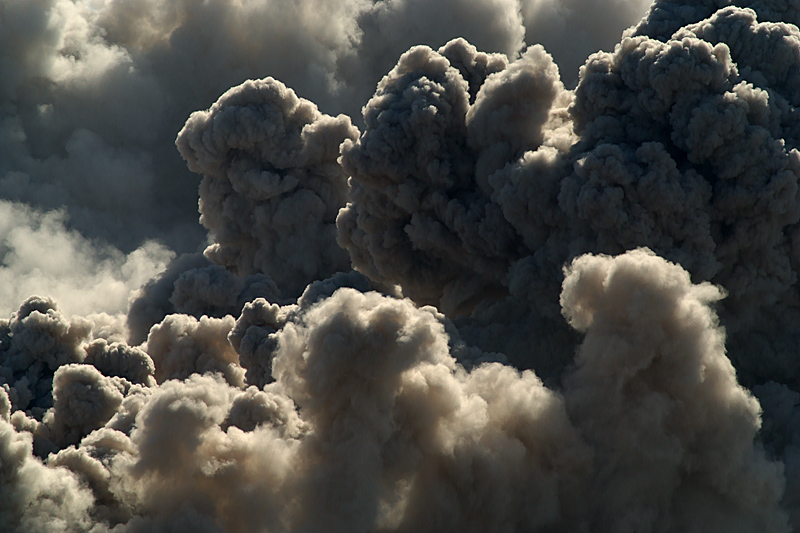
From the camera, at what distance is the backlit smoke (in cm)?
1457

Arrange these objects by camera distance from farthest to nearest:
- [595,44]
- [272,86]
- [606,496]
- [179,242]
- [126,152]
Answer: [595,44] < [126,152] < [179,242] < [272,86] < [606,496]

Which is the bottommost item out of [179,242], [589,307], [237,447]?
[237,447]

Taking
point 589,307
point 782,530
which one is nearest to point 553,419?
point 589,307

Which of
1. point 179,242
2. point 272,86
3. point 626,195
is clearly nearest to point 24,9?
point 179,242

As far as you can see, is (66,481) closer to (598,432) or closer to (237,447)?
(237,447)

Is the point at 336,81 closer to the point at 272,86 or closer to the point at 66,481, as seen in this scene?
the point at 272,86

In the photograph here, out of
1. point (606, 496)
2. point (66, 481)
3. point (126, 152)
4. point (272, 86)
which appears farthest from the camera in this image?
point (126, 152)

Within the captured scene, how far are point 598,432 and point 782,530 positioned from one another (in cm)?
394

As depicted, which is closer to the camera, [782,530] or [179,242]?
[782,530]

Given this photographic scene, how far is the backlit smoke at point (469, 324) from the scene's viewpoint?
1457cm

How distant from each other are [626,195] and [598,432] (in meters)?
5.87

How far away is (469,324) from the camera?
22.5 m

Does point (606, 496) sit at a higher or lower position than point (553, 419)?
lower

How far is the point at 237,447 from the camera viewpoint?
15.2 m
